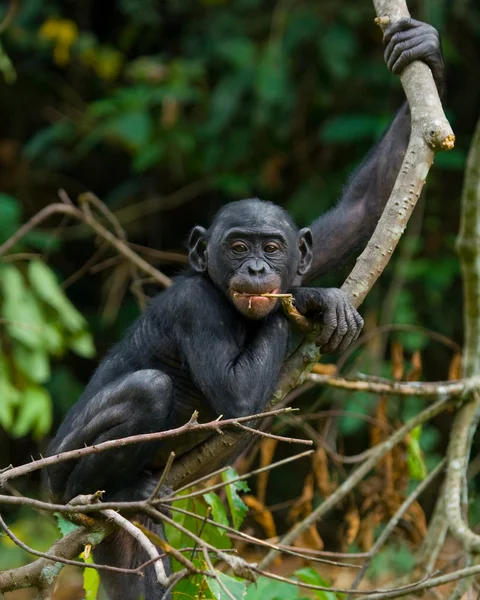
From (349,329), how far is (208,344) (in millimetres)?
825

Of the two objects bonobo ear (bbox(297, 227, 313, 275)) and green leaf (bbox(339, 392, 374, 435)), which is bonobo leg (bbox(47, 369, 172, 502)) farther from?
green leaf (bbox(339, 392, 374, 435))

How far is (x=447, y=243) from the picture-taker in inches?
396

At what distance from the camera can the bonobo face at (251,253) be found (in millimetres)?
4793

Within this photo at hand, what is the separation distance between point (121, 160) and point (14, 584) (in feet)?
30.3

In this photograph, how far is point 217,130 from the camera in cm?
1031

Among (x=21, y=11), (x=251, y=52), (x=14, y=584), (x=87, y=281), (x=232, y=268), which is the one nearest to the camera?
(x=14, y=584)

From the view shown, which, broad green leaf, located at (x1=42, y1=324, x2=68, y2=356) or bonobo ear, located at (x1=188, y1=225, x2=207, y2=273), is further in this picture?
broad green leaf, located at (x1=42, y1=324, x2=68, y2=356)

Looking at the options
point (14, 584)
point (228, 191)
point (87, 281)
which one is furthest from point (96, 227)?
point (87, 281)

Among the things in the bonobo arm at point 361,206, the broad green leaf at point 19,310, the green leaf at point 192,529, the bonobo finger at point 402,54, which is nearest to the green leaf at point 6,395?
the broad green leaf at point 19,310

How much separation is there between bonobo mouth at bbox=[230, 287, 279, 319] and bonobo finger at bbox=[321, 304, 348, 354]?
1.64ft

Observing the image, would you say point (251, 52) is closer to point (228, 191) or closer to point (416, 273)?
point (228, 191)

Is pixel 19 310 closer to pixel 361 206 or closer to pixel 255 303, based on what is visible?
pixel 361 206

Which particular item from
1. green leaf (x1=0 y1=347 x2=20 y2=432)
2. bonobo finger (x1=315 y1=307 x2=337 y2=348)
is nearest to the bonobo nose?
bonobo finger (x1=315 y1=307 x2=337 y2=348)

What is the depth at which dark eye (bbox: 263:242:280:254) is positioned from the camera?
5.14 m
